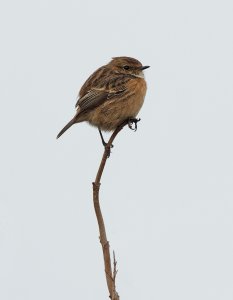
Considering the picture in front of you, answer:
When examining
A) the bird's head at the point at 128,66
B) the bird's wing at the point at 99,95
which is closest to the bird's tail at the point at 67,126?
the bird's wing at the point at 99,95

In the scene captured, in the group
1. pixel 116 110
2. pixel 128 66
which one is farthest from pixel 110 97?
pixel 128 66

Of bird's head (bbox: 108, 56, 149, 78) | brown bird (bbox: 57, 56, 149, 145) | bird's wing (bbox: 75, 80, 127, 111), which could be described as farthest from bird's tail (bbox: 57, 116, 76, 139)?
bird's head (bbox: 108, 56, 149, 78)

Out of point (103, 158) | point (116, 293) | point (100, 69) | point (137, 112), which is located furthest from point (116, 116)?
point (116, 293)

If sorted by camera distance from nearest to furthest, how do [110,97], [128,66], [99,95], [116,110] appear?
[116,110] < [99,95] < [110,97] < [128,66]

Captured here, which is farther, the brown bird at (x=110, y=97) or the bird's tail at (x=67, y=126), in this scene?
the brown bird at (x=110, y=97)

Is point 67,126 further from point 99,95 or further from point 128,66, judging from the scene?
point 128,66

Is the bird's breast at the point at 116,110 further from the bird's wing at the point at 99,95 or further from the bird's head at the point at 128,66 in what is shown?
the bird's head at the point at 128,66

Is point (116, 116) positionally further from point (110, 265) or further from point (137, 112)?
point (110, 265)

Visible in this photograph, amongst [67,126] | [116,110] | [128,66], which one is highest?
[128,66]

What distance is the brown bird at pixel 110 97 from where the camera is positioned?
8.15 m

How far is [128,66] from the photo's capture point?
909 cm

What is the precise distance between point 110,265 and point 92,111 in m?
4.87

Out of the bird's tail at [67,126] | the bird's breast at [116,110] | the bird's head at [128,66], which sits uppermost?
the bird's head at [128,66]

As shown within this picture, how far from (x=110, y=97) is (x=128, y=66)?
2.83 feet
